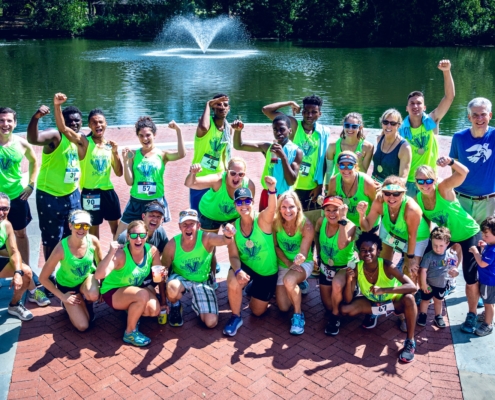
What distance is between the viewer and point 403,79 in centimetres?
2666

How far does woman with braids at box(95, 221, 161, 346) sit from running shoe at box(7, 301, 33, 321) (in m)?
A: 0.87

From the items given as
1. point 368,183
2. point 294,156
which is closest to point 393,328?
point 368,183

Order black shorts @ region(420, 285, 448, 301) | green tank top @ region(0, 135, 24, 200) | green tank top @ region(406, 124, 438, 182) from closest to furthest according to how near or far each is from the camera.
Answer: black shorts @ region(420, 285, 448, 301) → green tank top @ region(0, 135, 24, 200) → green tank top @ region(406, 124, 438, 182)

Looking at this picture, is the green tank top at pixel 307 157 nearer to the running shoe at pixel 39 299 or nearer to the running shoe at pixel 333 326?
the running shoe at pixel 333 326

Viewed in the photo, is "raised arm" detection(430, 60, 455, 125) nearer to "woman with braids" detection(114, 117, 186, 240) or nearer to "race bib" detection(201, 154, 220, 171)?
"race bib" detection(201, 154, 220, 171)

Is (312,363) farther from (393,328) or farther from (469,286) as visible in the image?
(469,286)

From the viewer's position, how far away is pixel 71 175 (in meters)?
6.16

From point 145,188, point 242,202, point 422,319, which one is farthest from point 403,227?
point 145,188

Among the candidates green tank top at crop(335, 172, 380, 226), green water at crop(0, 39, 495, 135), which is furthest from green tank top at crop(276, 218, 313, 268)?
green water at crop(0, 39, 495, 135)

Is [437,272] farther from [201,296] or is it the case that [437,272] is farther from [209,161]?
[209,161]

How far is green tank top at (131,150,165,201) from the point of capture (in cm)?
642

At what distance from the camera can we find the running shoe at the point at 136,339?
5273mm

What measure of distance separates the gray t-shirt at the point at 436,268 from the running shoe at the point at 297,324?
136 centimetres

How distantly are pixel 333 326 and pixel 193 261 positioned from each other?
159cm
